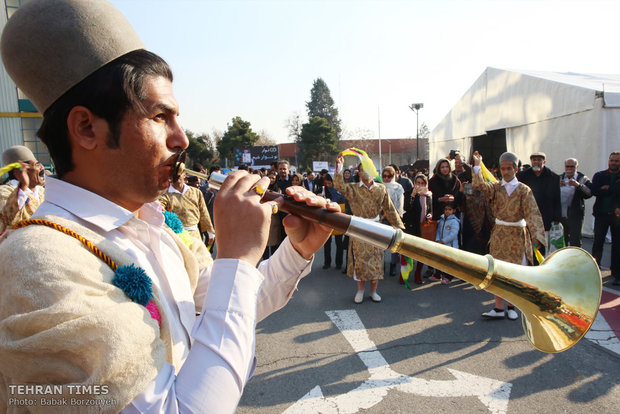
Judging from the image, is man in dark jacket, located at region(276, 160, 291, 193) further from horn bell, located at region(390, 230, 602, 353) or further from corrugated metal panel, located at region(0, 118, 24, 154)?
corrugated metal panel, located at region(0, 118, 24, 154)

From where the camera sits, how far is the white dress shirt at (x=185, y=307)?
80 cm

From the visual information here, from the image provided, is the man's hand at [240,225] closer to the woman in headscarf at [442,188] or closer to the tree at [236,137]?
the woman in headscarf at [442,188]

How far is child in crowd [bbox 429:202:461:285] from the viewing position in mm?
6546

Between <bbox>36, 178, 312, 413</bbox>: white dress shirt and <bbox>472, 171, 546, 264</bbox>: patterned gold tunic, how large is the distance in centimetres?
470

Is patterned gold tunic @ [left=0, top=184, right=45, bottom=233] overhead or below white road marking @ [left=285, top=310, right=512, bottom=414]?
overhead

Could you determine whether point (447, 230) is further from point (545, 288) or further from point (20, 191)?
point (20, 191)

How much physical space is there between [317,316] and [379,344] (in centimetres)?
107

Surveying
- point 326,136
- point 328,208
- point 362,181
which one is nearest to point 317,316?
point 362,181

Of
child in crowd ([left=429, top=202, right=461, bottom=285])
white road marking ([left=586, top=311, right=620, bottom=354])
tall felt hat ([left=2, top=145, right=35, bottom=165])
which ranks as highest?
tall felt hat ([left=2, top=145, right=35, bottom=165])

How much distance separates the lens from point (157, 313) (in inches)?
36.9

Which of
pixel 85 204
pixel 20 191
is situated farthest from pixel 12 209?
pixel 85 204

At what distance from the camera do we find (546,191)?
21.2 ft

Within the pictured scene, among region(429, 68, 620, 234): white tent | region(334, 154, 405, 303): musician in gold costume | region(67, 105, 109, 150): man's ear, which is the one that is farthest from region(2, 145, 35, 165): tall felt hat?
region(429, 68, 620, 234): white tent

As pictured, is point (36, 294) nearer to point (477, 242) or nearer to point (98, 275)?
point (98, 275)
